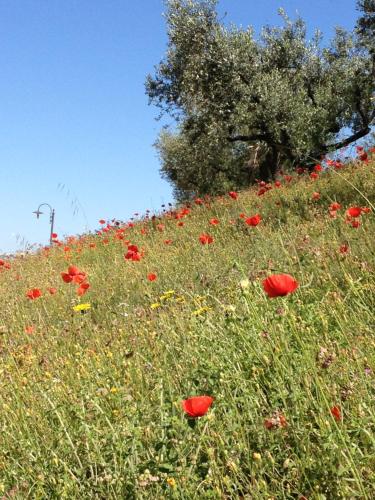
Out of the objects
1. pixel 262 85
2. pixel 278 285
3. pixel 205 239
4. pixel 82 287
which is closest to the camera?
pixel 278 285

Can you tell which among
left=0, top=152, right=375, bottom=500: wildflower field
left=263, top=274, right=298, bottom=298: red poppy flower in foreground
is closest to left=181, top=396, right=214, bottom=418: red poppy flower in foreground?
left=0, top=152, right=375, bottom=500: wildflower field

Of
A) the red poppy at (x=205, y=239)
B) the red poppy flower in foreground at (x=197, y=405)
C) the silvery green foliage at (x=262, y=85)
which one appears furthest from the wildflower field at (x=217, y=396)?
the silvery green foliage at (x=262, y=85)

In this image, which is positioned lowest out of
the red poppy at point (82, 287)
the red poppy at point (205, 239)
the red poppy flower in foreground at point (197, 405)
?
the red poppy flower in foreground at point (197, 405)

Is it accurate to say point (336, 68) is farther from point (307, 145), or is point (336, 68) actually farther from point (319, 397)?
point (319, 397)

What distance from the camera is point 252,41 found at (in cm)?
1867

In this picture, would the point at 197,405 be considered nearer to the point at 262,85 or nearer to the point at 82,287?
the point at 82,287

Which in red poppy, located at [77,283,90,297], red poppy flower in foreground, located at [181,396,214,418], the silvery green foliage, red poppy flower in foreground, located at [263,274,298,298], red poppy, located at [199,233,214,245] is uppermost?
the silvery green foliage

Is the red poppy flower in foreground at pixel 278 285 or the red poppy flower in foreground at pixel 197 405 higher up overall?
the red poppy flower in foreground at pixel 278 285

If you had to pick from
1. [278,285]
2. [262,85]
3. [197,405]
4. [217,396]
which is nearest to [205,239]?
[217,396]

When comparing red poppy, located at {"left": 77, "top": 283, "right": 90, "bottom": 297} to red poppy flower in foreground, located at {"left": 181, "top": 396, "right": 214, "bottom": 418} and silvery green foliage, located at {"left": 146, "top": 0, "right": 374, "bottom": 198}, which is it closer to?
red poppy flower in foreground, located at {"left": 181, "top": 396, "right": 214, "bottom": 418}

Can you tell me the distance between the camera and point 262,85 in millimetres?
18375

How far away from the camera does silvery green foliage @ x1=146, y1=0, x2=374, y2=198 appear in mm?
18406

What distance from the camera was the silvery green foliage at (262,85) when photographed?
18.4 metres

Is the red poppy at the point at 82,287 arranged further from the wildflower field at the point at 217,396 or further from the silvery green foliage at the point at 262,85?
the silvery green foliage at the point at 262,85
